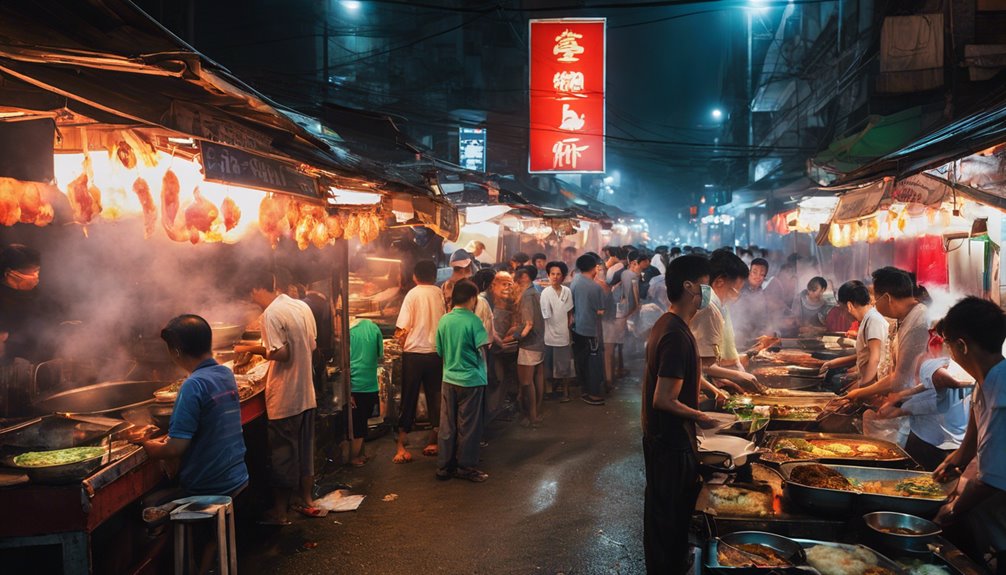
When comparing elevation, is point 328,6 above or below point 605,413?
above

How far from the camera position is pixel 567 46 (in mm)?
15875

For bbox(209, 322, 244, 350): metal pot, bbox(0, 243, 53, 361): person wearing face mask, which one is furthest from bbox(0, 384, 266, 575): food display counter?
bbox(209, 322, 244, 350): metal pot

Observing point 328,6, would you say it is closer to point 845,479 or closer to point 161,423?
point 161,423

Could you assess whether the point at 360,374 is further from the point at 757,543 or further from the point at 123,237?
the point at 757,543

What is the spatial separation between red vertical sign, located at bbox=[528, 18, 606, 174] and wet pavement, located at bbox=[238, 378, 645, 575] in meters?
9.47

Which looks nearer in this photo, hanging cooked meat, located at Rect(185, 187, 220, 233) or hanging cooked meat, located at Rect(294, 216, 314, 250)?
hanging cooked meat, located at Rect(185, 187, 220, 233)

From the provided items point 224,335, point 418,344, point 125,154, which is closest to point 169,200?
point 125,154

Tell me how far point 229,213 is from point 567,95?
459 inches

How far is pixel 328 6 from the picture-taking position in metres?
24.5

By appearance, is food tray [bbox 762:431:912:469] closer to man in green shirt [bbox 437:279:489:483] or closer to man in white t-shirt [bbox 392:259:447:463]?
man in green shirt [bbox 437:279:489:483]

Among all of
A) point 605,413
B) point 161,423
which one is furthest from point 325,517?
point 605,413

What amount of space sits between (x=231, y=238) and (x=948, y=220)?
31.1 ft

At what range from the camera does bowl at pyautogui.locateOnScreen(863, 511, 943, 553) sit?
3539 millimetres

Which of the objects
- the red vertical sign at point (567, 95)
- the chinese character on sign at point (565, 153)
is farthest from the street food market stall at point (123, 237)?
the chinese character on sign at point (565, 153)
